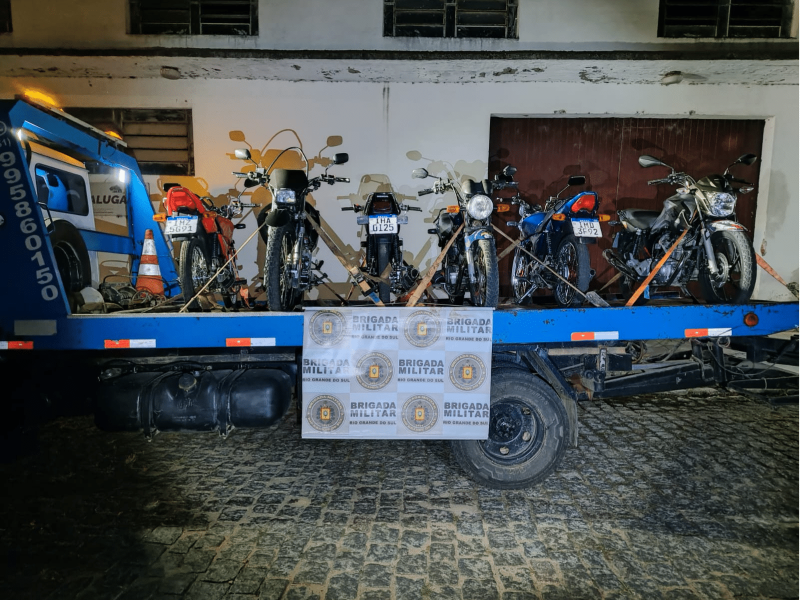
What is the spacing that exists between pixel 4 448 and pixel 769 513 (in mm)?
5503

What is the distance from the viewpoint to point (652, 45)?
7.88 m

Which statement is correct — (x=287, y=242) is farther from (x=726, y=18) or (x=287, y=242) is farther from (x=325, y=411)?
(x=726, y=18)

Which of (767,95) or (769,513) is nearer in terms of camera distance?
(769,513)

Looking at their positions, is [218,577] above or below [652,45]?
below

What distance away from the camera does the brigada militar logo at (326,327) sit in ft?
10.6

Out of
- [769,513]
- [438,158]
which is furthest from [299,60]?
[769,513]

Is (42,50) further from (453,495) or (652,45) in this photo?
(652,45)

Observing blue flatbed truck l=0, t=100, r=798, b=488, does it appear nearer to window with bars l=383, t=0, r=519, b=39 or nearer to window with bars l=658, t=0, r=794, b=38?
window with bars l=383, t=0, r=519, b=39

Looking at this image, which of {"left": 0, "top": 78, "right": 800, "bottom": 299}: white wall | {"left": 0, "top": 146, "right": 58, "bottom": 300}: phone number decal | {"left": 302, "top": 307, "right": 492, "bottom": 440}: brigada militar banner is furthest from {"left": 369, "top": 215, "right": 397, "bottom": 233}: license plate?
{"left": 0, "top": 78, "right": 800, "bottom": 299}: white wall

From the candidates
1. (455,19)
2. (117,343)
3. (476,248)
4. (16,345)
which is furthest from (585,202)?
(455,19)

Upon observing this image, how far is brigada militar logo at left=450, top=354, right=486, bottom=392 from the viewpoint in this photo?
10.7 ft

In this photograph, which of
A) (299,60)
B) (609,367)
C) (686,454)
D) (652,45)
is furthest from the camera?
(652,45)

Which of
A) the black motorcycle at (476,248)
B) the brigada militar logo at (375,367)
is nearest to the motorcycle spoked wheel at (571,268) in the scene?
the black motorcycle at (476,248)

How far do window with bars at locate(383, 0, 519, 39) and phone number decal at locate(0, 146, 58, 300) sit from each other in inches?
260
